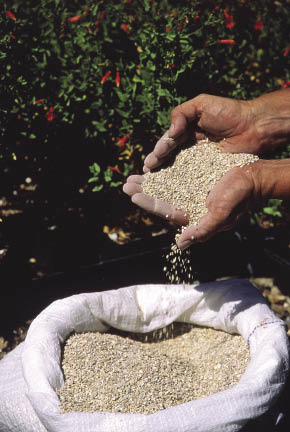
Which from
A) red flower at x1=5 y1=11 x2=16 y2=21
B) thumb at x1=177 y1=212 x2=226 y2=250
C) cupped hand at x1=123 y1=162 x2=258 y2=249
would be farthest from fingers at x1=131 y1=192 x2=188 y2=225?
red flower at x1=5 y1=11 x2=16 y2=21

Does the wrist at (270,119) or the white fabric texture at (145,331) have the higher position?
the wrist at (270,119)

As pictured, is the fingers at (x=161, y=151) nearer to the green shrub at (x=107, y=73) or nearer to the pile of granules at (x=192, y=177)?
the pile of granules at (x=192, y=177)

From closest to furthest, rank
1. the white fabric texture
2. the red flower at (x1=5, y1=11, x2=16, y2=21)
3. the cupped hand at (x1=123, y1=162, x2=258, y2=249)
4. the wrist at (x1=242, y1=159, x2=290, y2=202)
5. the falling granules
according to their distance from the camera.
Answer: the white fabric texture
the falling granules
the cupped hand at (x1=123, y1=162, x2=258, y2=249)
the wrist at (x1=242, y1=159, x2=290, y2=202)
the red flower at (x1=5, y1=11, x2=16, y2=21)

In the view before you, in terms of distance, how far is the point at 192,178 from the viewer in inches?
96.7

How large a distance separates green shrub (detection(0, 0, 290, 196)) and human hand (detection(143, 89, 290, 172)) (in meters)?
0.27

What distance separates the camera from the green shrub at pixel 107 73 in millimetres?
2744

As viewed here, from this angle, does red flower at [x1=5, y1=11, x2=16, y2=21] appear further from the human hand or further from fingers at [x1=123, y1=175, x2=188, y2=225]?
fingers at [x1=123, y1=175, x2=188, y2=225]

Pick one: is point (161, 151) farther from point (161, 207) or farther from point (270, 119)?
→ point (270, 119)

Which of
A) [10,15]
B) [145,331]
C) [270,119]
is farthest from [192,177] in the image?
[10,15]

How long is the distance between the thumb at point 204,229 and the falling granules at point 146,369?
662 mm

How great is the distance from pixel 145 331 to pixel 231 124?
1300 millimetres

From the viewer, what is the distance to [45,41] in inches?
125

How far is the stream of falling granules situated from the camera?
2371 mm

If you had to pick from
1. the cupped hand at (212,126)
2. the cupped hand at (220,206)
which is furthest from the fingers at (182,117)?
the cupped hand at (220,206)
